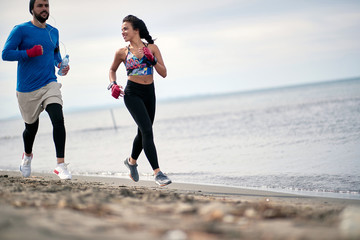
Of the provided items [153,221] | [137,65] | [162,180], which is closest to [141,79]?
[137,65]

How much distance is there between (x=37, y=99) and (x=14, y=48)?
0.68m

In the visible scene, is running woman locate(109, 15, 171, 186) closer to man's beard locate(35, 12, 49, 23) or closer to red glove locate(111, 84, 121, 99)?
red glove locate(111, 84, 121, 99)

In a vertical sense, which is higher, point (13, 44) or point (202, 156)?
point (13, 44)

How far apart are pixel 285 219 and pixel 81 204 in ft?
4.64

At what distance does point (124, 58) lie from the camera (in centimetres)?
530

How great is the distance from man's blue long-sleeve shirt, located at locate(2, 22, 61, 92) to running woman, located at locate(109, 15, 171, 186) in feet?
2.70

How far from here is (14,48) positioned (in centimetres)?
508

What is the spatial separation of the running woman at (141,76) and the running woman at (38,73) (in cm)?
76

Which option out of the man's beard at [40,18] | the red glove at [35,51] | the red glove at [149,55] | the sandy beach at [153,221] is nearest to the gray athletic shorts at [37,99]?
the red glove at [35,51]

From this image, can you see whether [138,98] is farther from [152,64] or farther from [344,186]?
[344,186]

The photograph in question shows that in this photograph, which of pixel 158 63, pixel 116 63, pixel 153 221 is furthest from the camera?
pixel 116 63

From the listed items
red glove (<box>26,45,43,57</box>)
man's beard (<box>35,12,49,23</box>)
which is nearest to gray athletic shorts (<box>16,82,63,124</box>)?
red glove (<box>26,45,43,57</box>)

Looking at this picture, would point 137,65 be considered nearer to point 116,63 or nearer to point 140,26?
point 116,63

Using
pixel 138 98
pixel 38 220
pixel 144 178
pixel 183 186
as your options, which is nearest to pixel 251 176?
pixel 183 186
